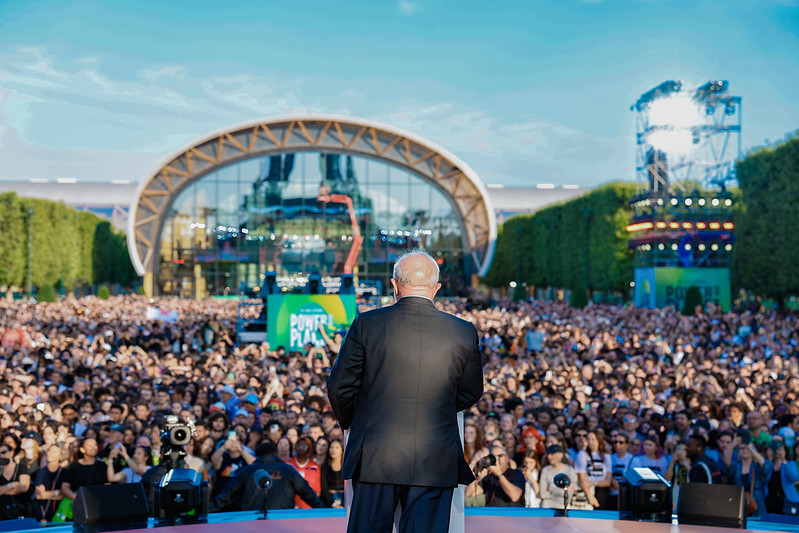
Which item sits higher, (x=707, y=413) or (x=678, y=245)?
(x=678, y=245)

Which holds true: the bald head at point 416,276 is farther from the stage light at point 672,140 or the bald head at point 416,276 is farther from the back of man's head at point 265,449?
the stage light at point 672,140

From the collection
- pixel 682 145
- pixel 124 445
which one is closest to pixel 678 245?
pixel 682 145

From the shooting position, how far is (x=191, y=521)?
232 inches

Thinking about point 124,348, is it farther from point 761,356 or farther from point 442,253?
point 442,253

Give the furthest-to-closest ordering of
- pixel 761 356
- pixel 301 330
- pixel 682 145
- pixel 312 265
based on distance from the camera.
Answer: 1. pixel 312 265
2. pixel 682 145
3. pixel 301 330
4. pixel 761 356

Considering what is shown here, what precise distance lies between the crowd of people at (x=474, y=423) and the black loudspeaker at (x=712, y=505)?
1557 millimetres

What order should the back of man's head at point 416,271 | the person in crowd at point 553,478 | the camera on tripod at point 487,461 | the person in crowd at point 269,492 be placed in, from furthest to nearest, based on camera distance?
the person in crowd at point 553,478, the camera on tripod at point 487,461, the person in crowd at point 269,492, the back of man's head at point 416,271

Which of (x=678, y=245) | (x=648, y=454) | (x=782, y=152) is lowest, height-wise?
(x=648, y=454)

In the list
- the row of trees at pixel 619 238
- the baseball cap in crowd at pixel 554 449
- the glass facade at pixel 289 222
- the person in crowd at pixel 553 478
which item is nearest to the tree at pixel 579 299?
the row of trees at pixel 619 238

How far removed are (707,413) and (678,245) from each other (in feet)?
105

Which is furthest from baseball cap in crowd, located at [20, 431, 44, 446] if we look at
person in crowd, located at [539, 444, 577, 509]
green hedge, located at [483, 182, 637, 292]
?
green hedge, located at [483, 182, 637, 292]

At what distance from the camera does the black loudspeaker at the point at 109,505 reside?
18.4 ft

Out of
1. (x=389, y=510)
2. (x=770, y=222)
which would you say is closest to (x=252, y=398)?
(x=389, y=510)

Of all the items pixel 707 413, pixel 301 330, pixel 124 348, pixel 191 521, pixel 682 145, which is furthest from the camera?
pixel 682 145
